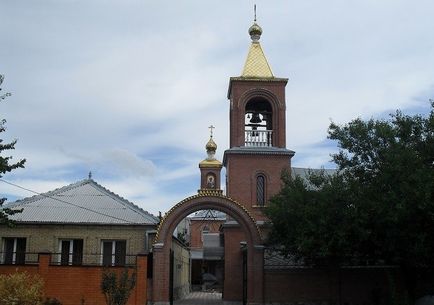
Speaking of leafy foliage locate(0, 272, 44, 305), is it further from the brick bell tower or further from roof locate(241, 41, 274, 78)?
roof locate(241, 41, 274, 78)

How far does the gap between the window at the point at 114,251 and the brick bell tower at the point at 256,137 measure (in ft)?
21.3

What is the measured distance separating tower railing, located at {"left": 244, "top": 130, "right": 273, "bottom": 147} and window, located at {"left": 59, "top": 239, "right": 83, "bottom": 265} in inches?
400

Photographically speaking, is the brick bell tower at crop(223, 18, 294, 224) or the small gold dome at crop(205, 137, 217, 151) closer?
the brick bell tower at crop(223, 18, 294, 224)

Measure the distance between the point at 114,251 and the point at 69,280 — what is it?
12.3 ft

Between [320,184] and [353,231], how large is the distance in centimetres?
285

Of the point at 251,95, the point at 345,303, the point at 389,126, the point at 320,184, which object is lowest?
the point at 345,303

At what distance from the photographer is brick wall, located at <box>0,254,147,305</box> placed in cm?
2320

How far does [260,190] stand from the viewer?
98.8ft

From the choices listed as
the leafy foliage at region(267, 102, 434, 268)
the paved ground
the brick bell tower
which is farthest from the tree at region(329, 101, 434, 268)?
the paved ground

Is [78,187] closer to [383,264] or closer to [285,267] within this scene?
[285,267]

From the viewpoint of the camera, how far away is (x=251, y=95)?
30.7 meters

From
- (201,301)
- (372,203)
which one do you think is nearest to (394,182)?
(372,203)

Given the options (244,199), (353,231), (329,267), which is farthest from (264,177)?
(353,231)

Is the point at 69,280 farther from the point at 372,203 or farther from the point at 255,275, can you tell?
the point at 372,203
